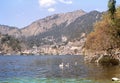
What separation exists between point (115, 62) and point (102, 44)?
32.5ft

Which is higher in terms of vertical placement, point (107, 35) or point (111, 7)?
point (111, 7)

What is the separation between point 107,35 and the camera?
110 metres

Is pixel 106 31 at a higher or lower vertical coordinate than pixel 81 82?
higher

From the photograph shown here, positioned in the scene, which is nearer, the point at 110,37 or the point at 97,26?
the point at 110,37

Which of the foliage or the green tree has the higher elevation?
the green tree

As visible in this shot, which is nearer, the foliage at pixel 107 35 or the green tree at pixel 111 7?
the foliage at pixel 107 35


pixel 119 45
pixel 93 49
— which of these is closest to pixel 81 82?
pixel 119 45

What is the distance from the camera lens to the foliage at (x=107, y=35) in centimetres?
9994

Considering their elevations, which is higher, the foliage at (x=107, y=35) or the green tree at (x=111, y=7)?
the green tree at (x=111, y=7)

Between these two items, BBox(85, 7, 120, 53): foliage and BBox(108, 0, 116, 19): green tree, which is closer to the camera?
BBox(85, 7, 120, 53): foliage

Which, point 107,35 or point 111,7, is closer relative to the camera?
point 111,7

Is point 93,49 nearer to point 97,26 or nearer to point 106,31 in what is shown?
point 97,26

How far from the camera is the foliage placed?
9994 cm

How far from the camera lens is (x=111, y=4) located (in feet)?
330
